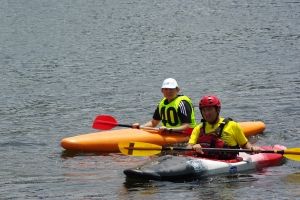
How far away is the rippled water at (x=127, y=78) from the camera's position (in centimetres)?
991

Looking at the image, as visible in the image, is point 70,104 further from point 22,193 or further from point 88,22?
point 88,22

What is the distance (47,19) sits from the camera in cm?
3394

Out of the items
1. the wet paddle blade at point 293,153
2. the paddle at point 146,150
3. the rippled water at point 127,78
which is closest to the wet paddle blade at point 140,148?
the paddle at point 146,150

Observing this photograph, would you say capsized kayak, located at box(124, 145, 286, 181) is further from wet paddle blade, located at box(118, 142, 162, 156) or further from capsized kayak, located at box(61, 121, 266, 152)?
capsized kayak, located at box(61, 121, 266, 152)

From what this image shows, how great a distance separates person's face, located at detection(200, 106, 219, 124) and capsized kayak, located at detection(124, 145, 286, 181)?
59 cm

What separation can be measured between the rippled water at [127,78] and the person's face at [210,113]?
34.0 inches

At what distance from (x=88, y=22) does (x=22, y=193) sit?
23808 millimetres

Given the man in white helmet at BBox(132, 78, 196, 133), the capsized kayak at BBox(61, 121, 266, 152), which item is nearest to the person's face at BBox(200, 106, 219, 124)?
the man in white helmet at BBox(132, 78, 196, 133)

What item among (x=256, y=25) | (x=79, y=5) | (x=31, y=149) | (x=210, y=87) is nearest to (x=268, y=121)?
(x=210, y=87)

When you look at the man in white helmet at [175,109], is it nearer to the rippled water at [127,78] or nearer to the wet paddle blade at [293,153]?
the rippled water at [127,78]

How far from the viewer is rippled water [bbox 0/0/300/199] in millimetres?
9906

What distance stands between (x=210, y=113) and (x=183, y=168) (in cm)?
86

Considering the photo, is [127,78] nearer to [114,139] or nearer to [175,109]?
[114,139]

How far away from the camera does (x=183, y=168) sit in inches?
378
